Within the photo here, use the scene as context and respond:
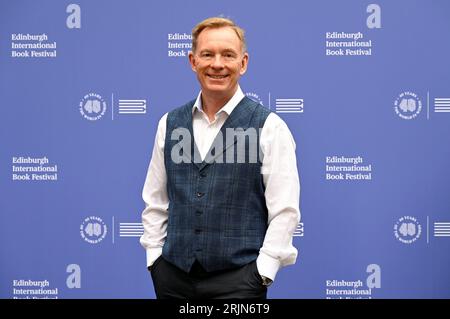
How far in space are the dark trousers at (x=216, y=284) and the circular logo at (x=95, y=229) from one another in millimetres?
1317

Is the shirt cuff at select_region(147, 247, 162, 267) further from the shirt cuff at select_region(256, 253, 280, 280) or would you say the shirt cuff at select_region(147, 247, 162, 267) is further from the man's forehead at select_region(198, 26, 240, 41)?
Answer: the man's forehead at select_region(198, 26, 240, 41)

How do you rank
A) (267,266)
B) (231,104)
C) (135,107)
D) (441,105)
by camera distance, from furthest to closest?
(135,107) < (441,105) < (231,104) < (267,266)

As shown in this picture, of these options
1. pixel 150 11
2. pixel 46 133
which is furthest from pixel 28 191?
pixel 150 11

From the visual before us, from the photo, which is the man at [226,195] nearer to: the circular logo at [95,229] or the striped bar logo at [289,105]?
the striped bar logo at [289,105]

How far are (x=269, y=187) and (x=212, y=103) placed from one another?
359 millimetres

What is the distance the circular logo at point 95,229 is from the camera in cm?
328

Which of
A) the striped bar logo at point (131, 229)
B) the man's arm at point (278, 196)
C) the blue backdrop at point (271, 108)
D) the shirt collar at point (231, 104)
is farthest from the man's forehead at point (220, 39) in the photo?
the striped bar logo at point (131, 229)

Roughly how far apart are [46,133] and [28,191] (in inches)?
13.1

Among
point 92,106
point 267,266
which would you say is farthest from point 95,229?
point 267,266

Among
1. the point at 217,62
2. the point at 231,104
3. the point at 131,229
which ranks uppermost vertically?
the point at 217,62

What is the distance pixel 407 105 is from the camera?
3.14 m

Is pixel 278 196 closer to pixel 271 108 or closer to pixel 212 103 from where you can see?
pixel 212 103

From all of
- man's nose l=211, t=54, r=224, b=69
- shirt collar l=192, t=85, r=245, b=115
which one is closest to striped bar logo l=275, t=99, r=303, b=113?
shirt collar l=192, t=85, r=245, b=115

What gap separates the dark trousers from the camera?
1.96 meters
